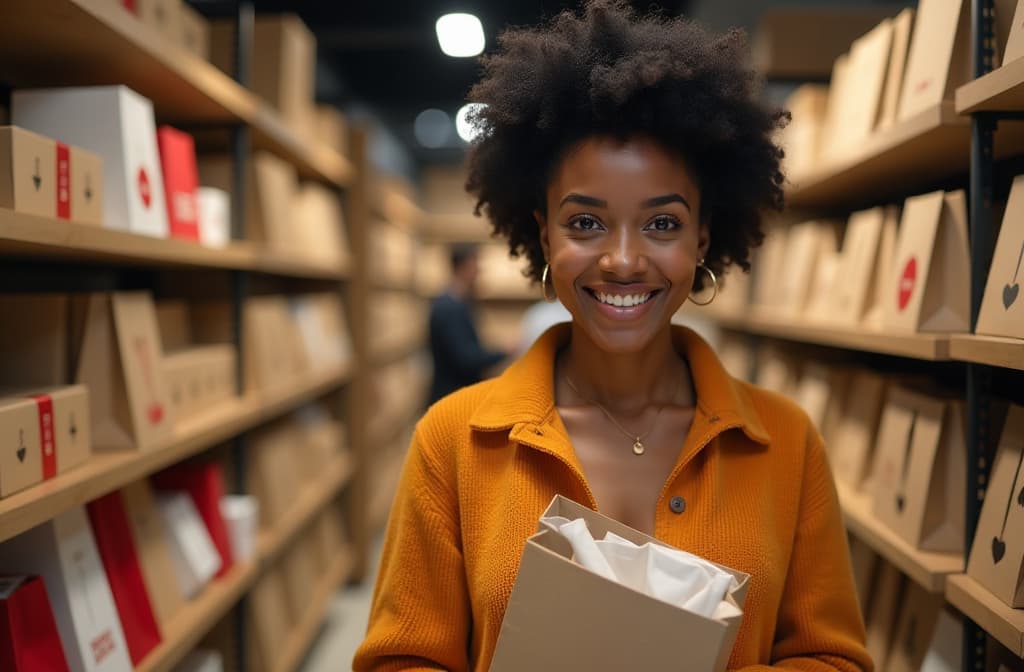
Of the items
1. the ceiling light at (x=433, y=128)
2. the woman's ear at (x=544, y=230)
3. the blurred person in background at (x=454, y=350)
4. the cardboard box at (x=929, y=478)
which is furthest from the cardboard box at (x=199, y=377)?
the ceiling light at (x=433, y=128)

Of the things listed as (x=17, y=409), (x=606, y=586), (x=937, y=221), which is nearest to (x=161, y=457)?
(x=17, y=409)

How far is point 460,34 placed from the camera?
4.39m

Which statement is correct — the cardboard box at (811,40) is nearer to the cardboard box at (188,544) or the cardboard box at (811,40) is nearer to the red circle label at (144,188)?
the red circle label at (144,188)

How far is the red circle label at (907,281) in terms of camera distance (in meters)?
1.79

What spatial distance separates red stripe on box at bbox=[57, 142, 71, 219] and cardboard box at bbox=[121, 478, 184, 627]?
0.76 m

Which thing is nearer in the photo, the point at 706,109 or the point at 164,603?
the point at 706,109

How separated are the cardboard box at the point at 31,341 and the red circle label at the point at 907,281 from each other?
6.23 feet

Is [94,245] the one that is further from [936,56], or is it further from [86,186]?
[936,56]

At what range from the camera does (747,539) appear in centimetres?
118

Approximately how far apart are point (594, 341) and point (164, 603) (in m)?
1.41

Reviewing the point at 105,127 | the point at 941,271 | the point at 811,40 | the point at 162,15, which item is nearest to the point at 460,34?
the point at 811,40

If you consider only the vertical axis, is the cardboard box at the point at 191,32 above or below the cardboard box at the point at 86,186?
above

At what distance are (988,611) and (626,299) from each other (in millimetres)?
838

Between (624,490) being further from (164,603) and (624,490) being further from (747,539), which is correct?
(164,603)
